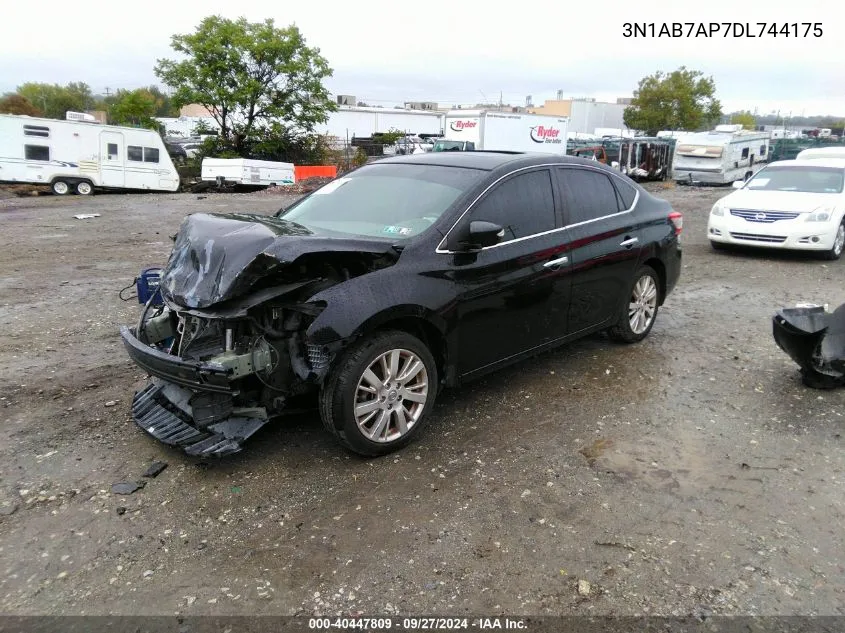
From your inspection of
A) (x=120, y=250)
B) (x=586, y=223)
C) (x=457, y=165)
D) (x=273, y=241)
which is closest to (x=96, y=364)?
(x=273, y=241)

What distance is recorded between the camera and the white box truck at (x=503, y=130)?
94.9 feet

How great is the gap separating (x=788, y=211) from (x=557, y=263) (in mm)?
7343

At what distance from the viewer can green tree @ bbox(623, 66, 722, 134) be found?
53.8m

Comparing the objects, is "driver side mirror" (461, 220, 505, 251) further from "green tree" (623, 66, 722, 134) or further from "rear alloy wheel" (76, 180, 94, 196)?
"green tree" (623, 66, 722, 134)

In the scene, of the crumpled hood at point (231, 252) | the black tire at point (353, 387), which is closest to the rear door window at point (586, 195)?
the crumpled hood at point (231, 252)

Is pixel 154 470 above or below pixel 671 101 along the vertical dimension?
below

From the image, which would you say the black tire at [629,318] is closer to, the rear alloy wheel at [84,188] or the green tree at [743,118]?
the rear alloy wheel at [84,188]

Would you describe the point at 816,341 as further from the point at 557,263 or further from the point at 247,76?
the point at 247,76

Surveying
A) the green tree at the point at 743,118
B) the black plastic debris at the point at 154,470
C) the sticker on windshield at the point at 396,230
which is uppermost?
the green tree at the point at 743,118

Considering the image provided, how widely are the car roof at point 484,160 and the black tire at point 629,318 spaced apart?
1.18 meters

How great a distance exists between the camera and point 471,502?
11.3ft

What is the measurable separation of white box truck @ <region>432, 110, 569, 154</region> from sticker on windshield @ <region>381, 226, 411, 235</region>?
77.9 ft

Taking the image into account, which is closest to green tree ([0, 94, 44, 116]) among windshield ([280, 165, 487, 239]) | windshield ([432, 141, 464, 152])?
windshield ([432, 141, 464, 152])

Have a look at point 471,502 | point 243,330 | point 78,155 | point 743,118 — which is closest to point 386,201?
point 243,330
